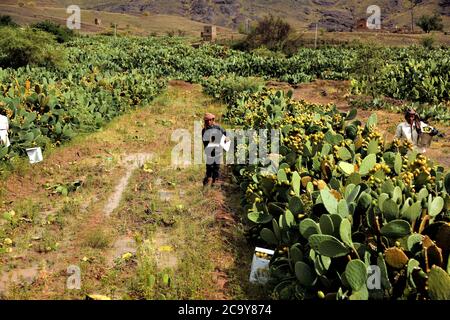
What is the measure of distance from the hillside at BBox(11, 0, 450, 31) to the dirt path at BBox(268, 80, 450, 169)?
13119 cm

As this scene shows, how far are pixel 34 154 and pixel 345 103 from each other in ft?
41.3

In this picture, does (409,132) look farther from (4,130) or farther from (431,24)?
(431,24)

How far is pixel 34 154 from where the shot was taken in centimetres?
914

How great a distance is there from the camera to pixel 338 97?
61.7 feet

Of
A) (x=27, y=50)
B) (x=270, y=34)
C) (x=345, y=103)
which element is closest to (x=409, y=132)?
(x=345, y=103)

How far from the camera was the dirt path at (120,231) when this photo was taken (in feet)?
16.0

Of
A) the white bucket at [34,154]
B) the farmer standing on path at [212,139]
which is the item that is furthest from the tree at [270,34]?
the farmer standing on path at [212,139]

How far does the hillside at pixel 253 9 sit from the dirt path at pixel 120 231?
479 feet

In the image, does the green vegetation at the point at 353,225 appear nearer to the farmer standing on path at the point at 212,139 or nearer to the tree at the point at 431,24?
the farmer standing on path at the point at 212,139

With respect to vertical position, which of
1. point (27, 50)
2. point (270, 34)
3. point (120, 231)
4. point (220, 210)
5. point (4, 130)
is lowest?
point (120, 231)
